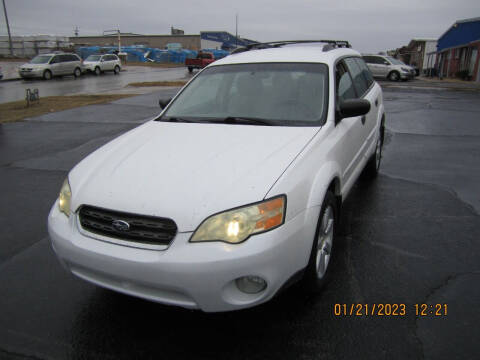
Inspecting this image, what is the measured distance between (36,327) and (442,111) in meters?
12.8

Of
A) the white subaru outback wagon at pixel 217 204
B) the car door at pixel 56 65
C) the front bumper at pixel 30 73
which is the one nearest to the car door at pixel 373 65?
the car door at pixel 56 65

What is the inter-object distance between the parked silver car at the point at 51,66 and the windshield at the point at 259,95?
84.1 ft

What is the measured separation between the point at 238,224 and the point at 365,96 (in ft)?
10.5

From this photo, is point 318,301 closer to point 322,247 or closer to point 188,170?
point 322,247

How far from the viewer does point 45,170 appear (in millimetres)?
6250

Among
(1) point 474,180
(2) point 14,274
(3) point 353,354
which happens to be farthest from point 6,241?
(1) point 474,180

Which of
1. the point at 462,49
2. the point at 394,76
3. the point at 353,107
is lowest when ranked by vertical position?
the point at 394,76

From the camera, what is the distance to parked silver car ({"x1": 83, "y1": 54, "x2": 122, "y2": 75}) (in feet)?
99.6

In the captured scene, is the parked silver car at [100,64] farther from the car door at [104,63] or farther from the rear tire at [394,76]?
the rear tire at [394,76]

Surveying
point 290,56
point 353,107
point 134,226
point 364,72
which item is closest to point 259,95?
point 290,56

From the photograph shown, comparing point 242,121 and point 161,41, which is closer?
point 242,121

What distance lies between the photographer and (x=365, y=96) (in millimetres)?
4773

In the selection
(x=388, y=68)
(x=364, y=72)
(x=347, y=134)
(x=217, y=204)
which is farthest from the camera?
(x=388, y=68)

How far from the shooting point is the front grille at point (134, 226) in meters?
2.28
